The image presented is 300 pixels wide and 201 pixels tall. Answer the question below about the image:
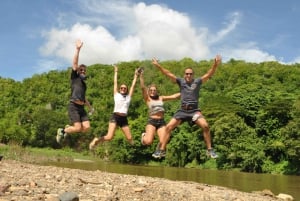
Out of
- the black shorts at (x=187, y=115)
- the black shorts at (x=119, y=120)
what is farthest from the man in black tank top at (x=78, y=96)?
the black shorts at (x=187, y=115)

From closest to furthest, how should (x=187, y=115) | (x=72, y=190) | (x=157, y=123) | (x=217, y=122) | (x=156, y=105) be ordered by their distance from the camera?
(x=72, y=190), (x=187, y=115), (x=156, y=105), (x=157, y=123), (x=217, y=122)

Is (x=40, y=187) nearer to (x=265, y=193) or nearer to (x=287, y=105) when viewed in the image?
(x=265, y=193)

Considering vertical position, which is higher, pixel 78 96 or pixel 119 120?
pixel 78 96

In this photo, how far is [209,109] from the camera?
74250mm

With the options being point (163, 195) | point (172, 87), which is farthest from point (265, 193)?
point (172, 87)

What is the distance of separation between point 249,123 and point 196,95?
64.0 meters

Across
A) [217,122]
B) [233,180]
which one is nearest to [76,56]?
[233,180]

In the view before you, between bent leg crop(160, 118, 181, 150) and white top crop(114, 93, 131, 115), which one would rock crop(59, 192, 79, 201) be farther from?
white top crop(114, 93, 131, 115)

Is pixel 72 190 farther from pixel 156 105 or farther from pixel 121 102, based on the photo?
pixel 156 105

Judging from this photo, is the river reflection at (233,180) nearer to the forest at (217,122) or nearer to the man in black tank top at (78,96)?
the forest at (217,122)

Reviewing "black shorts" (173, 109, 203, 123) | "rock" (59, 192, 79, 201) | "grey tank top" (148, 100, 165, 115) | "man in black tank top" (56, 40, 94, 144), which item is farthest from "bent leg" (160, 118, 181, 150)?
"rock" (59, 192, 79, 201)

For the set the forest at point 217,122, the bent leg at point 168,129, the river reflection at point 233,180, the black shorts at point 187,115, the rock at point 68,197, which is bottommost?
the rock at point 68,197

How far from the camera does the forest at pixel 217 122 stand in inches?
2584

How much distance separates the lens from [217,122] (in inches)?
2662
